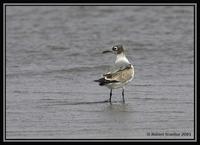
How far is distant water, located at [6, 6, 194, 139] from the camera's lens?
9695 millimetres

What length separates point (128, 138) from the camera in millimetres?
8898

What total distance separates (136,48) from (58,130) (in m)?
7.19

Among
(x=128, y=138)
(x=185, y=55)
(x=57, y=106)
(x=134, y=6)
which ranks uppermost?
(x=134, y=6)

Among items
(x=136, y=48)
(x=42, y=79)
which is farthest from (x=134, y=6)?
(x=42, y=79)

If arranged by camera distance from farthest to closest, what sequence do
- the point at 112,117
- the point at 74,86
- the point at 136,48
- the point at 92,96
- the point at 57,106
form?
the point at 136,48
the point at 74,86
the point at 92,96
the point at 57,106
the point at 112,117

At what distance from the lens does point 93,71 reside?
1394 cm

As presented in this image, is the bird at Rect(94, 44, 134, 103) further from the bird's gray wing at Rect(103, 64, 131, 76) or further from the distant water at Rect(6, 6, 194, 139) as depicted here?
the distant water at Rect(6, 6, 194, 139)

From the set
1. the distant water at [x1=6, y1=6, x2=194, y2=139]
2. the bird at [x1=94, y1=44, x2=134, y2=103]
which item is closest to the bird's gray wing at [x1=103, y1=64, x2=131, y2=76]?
the bird at [x1=94, y1=44, x2=134, y2=103]

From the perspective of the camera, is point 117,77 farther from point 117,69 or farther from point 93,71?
point 93,71

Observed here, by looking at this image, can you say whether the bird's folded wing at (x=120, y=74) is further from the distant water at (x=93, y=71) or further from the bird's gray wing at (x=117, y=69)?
the distant water at (x=93, y=71)

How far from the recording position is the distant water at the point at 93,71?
31.8 feet

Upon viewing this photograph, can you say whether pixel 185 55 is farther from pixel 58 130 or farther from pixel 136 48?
pixel 58 130

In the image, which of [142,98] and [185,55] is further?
[185,55]

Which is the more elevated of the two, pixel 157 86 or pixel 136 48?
pixel 136 48
